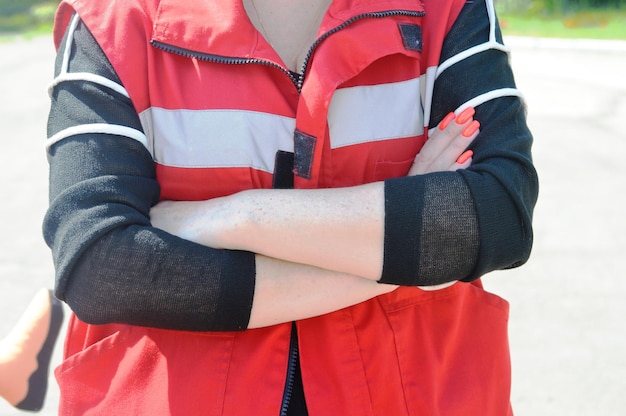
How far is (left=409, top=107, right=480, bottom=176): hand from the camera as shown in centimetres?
151

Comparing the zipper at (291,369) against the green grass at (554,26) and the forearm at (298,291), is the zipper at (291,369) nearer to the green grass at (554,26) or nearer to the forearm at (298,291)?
the forearm at (298,291)

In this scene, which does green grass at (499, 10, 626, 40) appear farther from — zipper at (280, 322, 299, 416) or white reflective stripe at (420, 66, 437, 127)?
zipper at (280, 322, 299, 416)

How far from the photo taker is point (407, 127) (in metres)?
1.57

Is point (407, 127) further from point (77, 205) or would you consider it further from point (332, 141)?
point (77, 205)

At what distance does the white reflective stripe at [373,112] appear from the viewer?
1521mm

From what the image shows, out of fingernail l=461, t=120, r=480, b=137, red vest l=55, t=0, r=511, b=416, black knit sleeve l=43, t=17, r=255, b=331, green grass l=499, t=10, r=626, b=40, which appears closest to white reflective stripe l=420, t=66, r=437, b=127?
red vest l=55, t=0, r=511, b=416

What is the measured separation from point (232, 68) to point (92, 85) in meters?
0.28

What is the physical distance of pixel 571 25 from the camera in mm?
11594

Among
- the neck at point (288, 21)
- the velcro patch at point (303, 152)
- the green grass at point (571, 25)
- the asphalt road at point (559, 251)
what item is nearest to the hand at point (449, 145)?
the velcro patch at point (303, 152)

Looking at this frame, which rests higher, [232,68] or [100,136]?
[232,68]

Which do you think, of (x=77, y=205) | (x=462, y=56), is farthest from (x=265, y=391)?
(x=462, y=56)

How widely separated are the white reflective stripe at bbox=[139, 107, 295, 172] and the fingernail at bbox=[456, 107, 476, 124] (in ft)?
1.12

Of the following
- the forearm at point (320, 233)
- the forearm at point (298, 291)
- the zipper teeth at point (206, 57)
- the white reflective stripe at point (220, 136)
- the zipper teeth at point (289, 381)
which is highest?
the zipper teeth at point (206, 57)

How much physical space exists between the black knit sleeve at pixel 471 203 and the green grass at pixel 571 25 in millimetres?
9587
